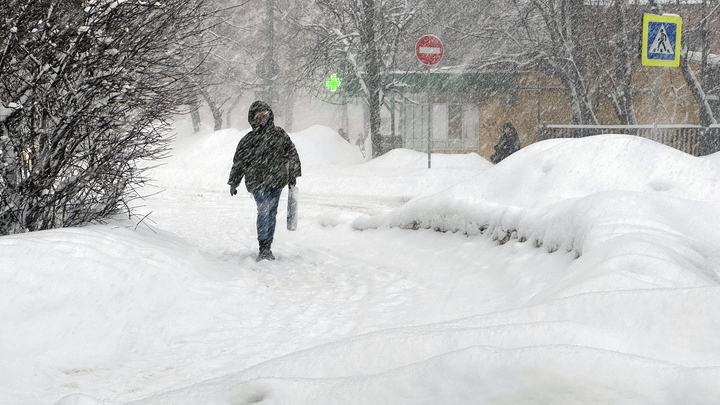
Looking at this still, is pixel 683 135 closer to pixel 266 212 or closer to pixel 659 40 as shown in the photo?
pixel 659 40

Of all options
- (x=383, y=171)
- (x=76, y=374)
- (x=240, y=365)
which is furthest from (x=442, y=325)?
(x=383, y=171)

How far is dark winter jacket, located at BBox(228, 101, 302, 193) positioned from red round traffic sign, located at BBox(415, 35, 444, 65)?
7674 mm

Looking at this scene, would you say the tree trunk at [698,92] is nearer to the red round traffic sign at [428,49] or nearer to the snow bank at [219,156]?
the red round traffic sign at [428,49]

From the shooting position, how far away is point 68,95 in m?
6.65

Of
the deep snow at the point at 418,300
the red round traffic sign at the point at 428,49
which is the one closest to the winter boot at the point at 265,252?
the deep snow at the point at 418,300

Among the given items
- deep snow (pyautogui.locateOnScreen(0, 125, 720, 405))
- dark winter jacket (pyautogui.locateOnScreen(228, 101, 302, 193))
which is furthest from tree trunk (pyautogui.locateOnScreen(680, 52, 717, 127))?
dark winter jacket (pyautogui.locateOnScreen(228, 101, 302, 193))

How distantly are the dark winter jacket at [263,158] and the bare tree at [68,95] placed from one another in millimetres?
1856

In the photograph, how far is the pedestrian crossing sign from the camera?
11.1m

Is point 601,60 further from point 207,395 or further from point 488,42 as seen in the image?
point 207,395

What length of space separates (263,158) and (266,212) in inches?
24.1

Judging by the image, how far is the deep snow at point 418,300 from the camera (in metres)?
2.33

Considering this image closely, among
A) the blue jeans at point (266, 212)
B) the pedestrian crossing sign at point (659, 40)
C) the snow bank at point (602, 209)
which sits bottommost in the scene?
the blue jeans at point (266, 212)

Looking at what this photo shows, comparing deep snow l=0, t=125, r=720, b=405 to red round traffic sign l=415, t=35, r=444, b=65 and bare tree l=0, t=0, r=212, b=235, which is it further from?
red round traffic sign l=415, t=35, r=444, b=65

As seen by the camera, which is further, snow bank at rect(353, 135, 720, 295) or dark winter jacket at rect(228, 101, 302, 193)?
dark winter jacket at rect(228, 101, 302, 193)
